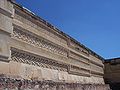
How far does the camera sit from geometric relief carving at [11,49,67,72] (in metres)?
3.51

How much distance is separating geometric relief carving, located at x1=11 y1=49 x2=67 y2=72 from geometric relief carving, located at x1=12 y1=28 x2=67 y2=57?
0.74 ft

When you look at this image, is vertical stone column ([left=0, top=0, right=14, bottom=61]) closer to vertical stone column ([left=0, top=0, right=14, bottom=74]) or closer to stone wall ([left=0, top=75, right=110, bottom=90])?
vertical stone column ([left=0, top=0, right=14, bottom=74])

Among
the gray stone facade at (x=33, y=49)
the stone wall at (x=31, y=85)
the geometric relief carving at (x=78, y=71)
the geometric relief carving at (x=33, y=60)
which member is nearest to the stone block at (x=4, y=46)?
the gray stone facade at (x=33, y=49)

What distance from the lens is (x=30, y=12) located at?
13.3 feet

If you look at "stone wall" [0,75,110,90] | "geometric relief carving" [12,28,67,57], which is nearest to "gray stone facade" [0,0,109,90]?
"geometric relief carving" [12,28,67,57]

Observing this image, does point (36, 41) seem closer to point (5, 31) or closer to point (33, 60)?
point (33, 60)

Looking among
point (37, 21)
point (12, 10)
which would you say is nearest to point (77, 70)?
point (37, 21)

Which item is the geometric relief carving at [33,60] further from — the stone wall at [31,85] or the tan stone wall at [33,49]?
the stone wall at [31,85]

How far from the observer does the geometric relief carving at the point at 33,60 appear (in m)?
3.51

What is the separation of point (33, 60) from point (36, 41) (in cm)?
37

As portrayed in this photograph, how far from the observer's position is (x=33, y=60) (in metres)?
3.99

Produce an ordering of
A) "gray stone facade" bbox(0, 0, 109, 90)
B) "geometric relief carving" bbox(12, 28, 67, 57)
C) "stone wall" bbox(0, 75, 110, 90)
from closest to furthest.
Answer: "stone wall" bbox(0, 75, 110, 90), "gray stone facade" bbox(0, 0, 109, 90), "geometric relief carving" bbox(12, 28, 67, 57)

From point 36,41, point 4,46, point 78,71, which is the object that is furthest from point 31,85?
point 78,71

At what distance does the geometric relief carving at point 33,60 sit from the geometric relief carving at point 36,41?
23 cm
